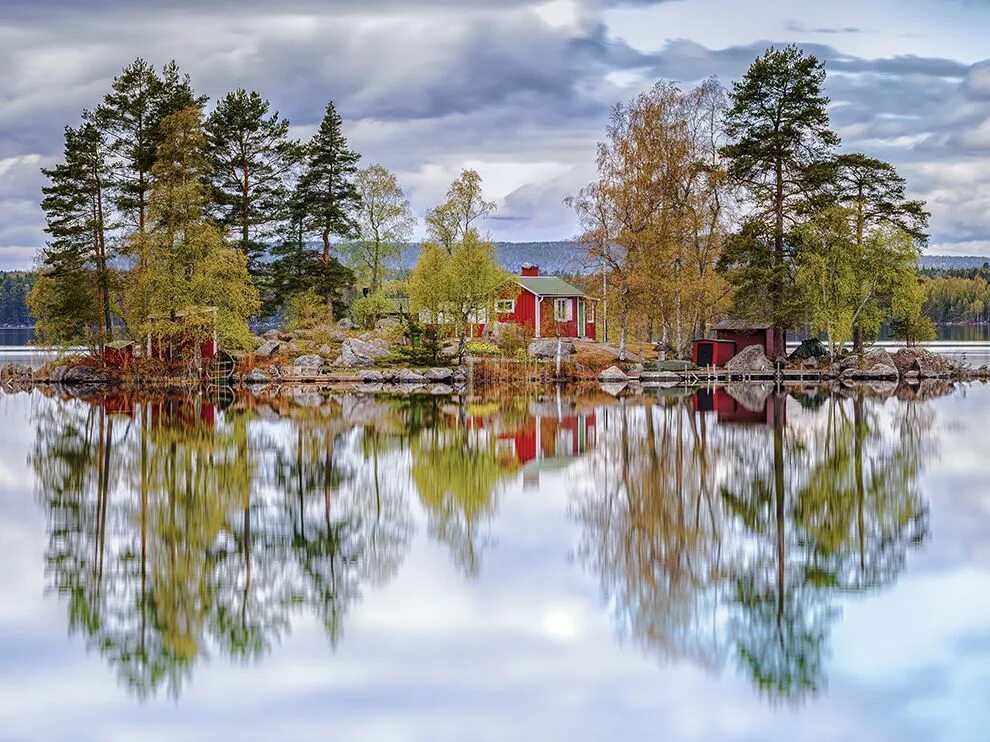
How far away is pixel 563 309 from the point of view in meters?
64.1

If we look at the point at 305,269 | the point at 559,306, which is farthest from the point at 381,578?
the point at 559,306

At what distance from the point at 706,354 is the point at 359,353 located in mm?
15394

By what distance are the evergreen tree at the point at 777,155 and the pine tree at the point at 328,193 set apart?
1881cm

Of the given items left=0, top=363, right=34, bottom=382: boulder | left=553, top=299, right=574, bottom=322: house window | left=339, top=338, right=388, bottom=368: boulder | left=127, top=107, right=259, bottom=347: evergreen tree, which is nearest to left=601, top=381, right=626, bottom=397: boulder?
left=339, top=338, right=388, bottom=368: boulder

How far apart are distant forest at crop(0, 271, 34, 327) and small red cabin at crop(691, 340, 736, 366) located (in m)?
134

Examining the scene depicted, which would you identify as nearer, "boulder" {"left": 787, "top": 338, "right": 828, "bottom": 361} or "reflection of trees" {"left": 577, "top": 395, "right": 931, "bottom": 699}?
"reflection of trees" {"left": 577, "top": 395, "right": 931, "bottom": 699}

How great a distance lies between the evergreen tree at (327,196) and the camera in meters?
57.1

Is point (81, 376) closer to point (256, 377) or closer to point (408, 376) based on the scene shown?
point (256, 377)

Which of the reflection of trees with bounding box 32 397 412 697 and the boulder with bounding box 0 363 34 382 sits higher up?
the boulder with bounding box 0 363 34 382

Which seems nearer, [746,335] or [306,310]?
[746,335]

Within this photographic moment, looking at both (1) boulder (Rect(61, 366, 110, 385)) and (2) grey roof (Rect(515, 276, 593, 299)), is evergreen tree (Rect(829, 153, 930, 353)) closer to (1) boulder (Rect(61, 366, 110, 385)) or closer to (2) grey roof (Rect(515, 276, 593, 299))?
(2) grey roof (Rect(515, 276, 593, 299))

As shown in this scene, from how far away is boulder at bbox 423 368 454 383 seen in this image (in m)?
50.9

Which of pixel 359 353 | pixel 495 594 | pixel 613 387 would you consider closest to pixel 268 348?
pixel 359 353

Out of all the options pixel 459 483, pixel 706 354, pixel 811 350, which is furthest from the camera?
pixel 811 350
